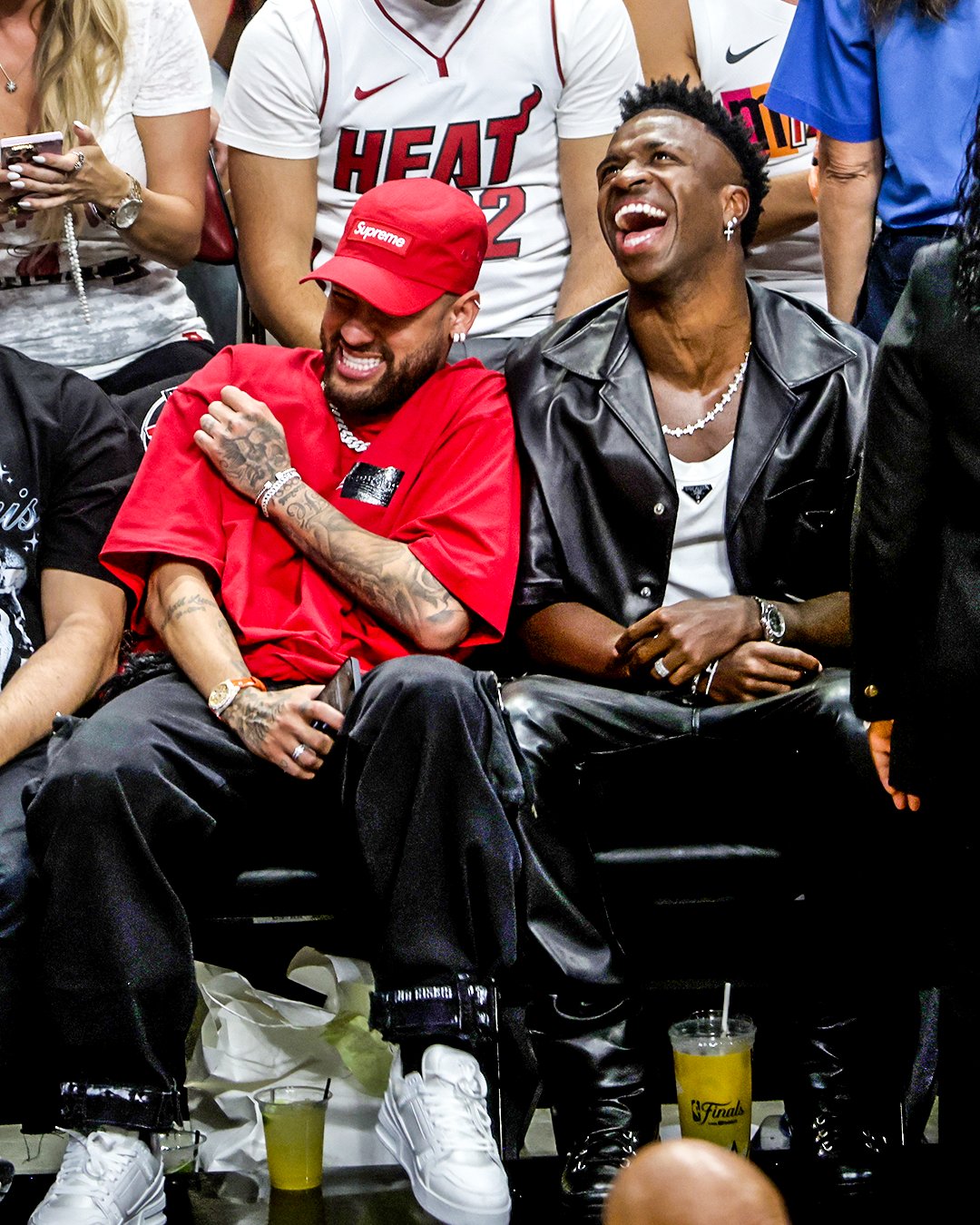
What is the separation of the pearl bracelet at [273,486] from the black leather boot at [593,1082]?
2.99 feet

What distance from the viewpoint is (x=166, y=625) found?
253 cm

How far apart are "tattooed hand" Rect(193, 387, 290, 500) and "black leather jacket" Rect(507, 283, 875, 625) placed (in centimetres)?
44

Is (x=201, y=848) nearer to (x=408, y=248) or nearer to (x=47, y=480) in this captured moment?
(x=47, y=480)

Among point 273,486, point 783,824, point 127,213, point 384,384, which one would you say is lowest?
point 783,824

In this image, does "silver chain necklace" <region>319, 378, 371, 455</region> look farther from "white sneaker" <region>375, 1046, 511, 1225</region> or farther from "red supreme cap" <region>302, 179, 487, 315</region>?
"white sneaker" <region>375, 1046, 511, 1225</region>

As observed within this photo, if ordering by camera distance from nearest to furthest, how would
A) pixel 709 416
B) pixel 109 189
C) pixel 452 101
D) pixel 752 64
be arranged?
pixel 709 416 → pixel 109 189 → pixel 452 101 → pixel 752 64

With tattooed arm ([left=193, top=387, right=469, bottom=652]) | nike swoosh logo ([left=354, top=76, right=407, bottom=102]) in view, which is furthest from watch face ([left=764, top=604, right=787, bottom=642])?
nike swoosh logo ([left=354, top=76, right=407, bottom=102])

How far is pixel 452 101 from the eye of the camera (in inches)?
127

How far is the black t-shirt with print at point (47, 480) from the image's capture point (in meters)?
2.64

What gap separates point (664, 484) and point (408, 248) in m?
0.59

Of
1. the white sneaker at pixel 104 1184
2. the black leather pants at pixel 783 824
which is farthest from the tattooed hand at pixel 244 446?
the white sneaker at pixel 104 1184

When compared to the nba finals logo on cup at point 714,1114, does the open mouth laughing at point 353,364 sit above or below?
above

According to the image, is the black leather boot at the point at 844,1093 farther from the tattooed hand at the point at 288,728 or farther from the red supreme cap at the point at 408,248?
the red supreme cap at the point at 408,248

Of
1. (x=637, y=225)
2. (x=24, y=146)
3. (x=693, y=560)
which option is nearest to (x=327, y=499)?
(x=693, y=560)
